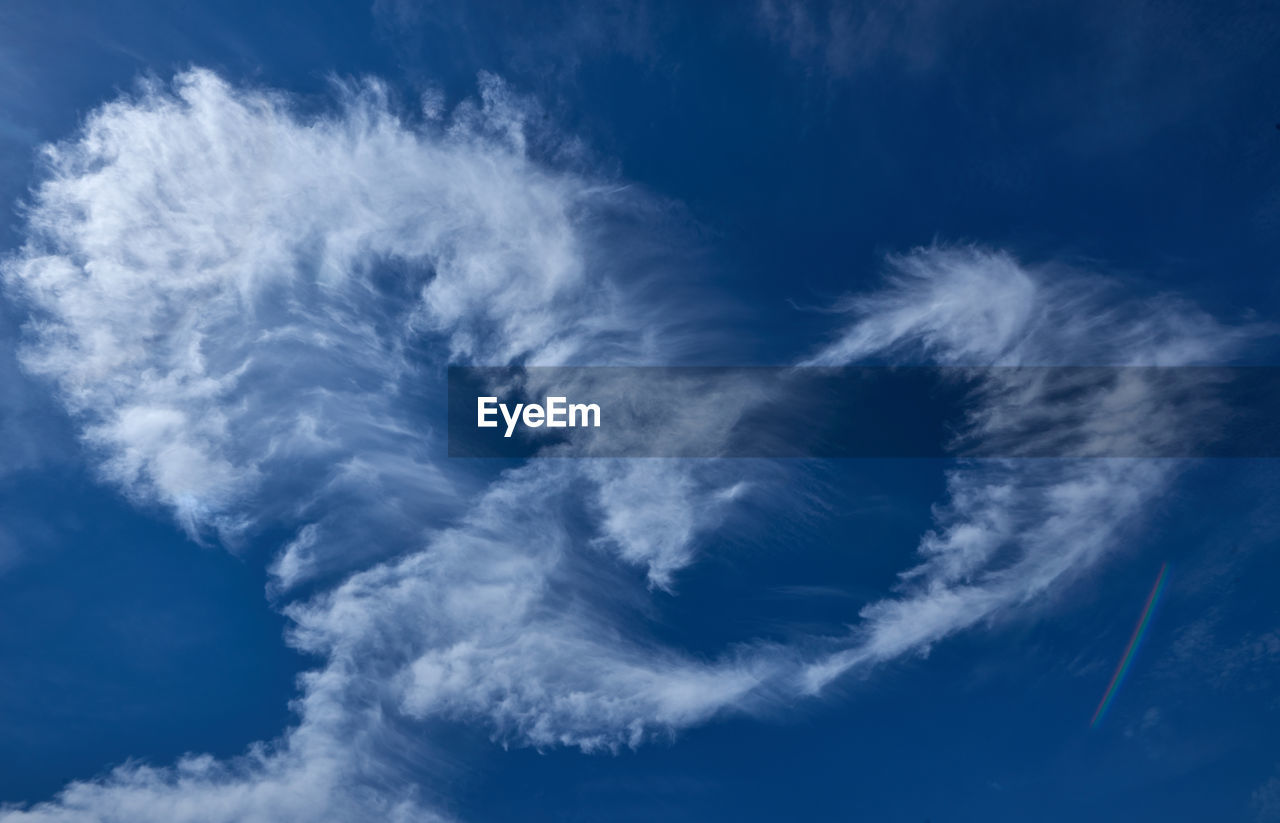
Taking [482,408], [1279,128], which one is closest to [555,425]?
[482,408]

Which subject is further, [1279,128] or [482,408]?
[482,408]

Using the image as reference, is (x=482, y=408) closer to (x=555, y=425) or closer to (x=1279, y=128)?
(x=555, y=425)

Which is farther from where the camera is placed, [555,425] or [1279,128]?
[555,425]

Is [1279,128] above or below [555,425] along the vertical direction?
above

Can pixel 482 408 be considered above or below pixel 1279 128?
below
